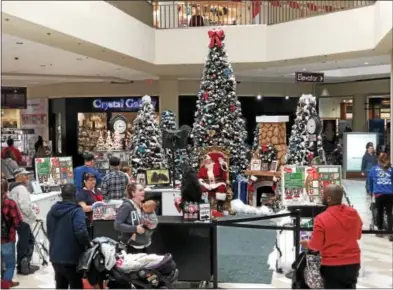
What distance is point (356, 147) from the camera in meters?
20.7

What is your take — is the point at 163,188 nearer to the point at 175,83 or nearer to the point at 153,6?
the point at 153,6

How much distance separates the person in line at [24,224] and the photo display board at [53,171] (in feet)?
11.4

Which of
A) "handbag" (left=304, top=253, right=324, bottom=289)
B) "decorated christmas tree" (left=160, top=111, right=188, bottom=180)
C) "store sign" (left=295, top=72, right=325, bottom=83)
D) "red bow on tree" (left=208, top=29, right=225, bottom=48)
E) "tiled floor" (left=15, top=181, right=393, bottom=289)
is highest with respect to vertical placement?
"red bow on tree" (left=208, top=29, right=225, bottom=48)

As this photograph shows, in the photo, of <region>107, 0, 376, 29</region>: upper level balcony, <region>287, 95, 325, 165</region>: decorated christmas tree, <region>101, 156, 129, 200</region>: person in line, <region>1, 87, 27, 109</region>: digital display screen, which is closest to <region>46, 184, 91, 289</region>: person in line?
<region>101, 156, 129, 200</region>: person in line

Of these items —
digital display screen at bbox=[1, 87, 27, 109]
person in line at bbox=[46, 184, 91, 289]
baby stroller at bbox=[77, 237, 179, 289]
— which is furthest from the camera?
digital display screen at bbox=[1, 87, 27, 109]

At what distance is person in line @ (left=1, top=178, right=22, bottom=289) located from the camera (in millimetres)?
6574

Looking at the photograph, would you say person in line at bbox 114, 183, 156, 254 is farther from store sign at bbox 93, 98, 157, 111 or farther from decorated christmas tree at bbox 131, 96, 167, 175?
store sign at bbox 93, 98, 157, 111

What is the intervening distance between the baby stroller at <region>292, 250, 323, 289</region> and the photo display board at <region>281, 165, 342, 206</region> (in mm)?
3067

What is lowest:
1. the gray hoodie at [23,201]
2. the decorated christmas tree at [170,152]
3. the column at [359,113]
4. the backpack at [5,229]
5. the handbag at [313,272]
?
the handbag at [313,272]

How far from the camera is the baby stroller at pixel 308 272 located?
5.18 metres

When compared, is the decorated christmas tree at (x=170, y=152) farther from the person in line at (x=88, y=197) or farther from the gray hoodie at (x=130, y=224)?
the gray hoodie at (x=130, y=224)

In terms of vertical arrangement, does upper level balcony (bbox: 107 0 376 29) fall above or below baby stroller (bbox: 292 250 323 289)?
above

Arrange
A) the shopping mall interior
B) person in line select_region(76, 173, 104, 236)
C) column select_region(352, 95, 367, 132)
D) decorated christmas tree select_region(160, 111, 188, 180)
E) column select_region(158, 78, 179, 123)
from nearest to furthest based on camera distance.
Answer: person in line select_region(76, 173, 104, 236) < the shopping mall interior < decorated christmas tree select_region(160, 111, 188, 180) < column select_region(158, 78, 179, 123) < column select_region(352, 95, 367, 132)

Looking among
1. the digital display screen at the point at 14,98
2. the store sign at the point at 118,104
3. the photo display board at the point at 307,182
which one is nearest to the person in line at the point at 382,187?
the photo display board at the point at 307,182
